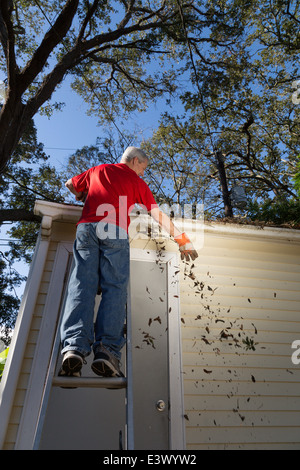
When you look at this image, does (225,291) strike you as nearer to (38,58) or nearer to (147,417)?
(147,417)

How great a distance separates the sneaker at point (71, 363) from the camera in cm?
175

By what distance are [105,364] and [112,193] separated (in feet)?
4.41

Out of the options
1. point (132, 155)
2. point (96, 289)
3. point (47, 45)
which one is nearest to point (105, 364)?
point (96, 289)

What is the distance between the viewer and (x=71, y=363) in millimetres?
1758

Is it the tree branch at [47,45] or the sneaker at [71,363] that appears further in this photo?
the tree branch at [47,45]

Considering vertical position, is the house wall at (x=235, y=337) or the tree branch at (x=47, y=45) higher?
the tree branch at (x=47, y=45)

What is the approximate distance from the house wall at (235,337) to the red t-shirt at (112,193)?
97cm

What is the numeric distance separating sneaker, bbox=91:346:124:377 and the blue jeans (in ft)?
0.18

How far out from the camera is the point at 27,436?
262 cm

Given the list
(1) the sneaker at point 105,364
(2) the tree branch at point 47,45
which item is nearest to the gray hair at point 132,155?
(1) the sneaker at point 105,364

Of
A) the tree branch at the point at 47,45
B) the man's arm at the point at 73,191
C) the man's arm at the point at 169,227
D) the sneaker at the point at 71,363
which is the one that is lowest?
the sneaker at the point at 71,363

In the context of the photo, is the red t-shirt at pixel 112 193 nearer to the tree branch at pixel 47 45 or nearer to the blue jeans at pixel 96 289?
the blue jeans at pixel 96 289

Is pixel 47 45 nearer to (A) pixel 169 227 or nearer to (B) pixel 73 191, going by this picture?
(B) pixel 73 191

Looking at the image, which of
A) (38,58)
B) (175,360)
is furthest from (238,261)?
(38,58)
